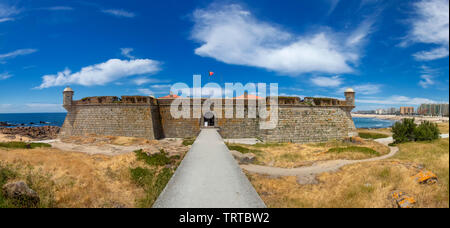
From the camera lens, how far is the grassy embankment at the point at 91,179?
20.9 feet

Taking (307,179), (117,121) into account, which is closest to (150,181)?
(307,179)

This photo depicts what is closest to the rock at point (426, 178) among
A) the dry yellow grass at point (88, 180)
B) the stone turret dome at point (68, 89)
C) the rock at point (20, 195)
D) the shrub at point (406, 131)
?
the dry yellow grass at point (88, 180)

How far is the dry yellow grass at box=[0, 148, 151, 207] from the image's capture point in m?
6.44

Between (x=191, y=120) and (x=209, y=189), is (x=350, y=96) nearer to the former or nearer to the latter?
(x=191, y=120)

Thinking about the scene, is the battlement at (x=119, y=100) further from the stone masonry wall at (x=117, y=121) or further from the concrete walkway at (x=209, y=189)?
the concrete walkway at (x=209, y=189)

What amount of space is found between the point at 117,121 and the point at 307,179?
1908cm

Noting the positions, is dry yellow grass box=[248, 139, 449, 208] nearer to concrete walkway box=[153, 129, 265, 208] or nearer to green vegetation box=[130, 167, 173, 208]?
concrete walkway box=[153, 129, 265, 208]

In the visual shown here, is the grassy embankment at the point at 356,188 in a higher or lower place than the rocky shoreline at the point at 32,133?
higher

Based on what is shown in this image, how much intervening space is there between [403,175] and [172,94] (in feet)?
89.0

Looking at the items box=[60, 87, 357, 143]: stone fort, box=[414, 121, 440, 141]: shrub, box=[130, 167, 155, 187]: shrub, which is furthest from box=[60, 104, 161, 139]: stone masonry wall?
box=[414, 121, 440, 141]: shrub

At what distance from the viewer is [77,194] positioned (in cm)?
665

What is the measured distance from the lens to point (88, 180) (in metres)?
7.84

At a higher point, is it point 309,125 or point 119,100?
point 119,100
